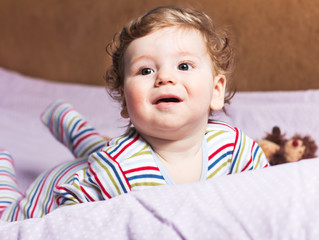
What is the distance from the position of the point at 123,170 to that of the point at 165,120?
4.7 inches

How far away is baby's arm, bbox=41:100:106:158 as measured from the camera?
3.65 ft

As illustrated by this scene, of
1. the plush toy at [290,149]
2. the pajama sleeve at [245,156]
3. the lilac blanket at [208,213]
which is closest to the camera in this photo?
the lilac blanket at [208,213]

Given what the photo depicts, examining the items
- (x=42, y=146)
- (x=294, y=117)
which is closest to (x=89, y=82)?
(x=42, y=146)

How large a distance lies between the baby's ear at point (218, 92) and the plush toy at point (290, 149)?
0.28 m

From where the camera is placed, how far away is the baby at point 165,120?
78cm

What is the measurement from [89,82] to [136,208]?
1.60 m

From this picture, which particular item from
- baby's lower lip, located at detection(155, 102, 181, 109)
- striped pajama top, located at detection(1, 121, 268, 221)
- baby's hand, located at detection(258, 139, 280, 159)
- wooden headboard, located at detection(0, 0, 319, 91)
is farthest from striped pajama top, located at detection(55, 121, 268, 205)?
wooden headboard, located at detection(0, 0, 319, 91)

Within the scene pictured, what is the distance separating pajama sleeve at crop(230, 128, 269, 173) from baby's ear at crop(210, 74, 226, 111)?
78mm

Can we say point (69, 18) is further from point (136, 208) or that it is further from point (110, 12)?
point (136, 208)

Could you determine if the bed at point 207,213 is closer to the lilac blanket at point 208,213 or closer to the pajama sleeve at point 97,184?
the lilac blanket at point 208,213

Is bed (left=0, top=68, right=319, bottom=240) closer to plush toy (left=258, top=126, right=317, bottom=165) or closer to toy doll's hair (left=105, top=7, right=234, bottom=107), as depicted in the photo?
toy doll's hair (left=105, top=7, right=234, bottom=107)

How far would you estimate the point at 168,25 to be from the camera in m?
0.84

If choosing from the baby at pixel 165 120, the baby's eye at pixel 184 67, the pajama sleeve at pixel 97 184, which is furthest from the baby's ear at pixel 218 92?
the pajama sleeve at pixel 97 184

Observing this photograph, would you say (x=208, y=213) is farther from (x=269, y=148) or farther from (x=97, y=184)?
(x=269, y=148)
